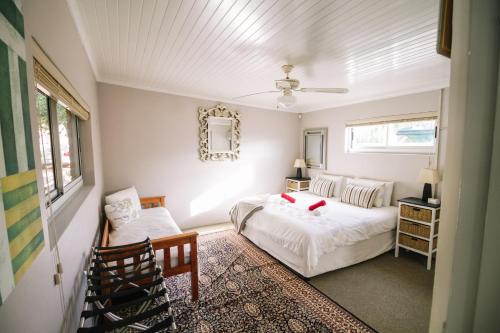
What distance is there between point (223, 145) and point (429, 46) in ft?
10.1

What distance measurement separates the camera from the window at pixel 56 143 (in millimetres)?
1336

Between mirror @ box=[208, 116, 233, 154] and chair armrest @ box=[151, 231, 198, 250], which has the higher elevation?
mirror @ box=[208, 116, 233, 154]

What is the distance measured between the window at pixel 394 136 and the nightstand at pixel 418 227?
0.82m

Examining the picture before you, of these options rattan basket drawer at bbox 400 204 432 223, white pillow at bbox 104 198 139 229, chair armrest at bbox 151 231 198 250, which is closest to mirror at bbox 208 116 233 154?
white pillow at bbox 104 198 139 229

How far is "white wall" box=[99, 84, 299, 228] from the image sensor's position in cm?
317

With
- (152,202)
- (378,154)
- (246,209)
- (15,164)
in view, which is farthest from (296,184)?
(15,164)

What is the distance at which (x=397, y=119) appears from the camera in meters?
3.29

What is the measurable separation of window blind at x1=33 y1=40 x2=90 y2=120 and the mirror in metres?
2.36

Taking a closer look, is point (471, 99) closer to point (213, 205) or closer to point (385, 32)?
point (385, 32)

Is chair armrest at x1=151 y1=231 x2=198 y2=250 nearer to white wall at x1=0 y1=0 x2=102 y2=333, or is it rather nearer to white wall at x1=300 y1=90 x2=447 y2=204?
white wall at x1=0 y1=0 x2=102 y2=333

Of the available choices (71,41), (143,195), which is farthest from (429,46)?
(143,195)

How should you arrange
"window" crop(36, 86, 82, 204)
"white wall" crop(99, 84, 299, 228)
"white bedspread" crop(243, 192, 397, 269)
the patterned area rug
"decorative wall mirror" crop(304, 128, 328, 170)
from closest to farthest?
"window" crop(36, 86, 82, 204) < the patterned area rug < "white bedspread" crop(243, 192, 397, 269) < "white wall" crop(99, 84, 299, 228) < "decorative wall mirror" crop(304, 128, 328, 170)

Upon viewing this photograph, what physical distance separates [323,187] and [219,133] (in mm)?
2147

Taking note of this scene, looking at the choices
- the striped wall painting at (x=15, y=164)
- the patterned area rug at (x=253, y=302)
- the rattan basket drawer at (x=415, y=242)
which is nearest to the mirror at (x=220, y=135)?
the patterned area rug at (x=253, y=302)
